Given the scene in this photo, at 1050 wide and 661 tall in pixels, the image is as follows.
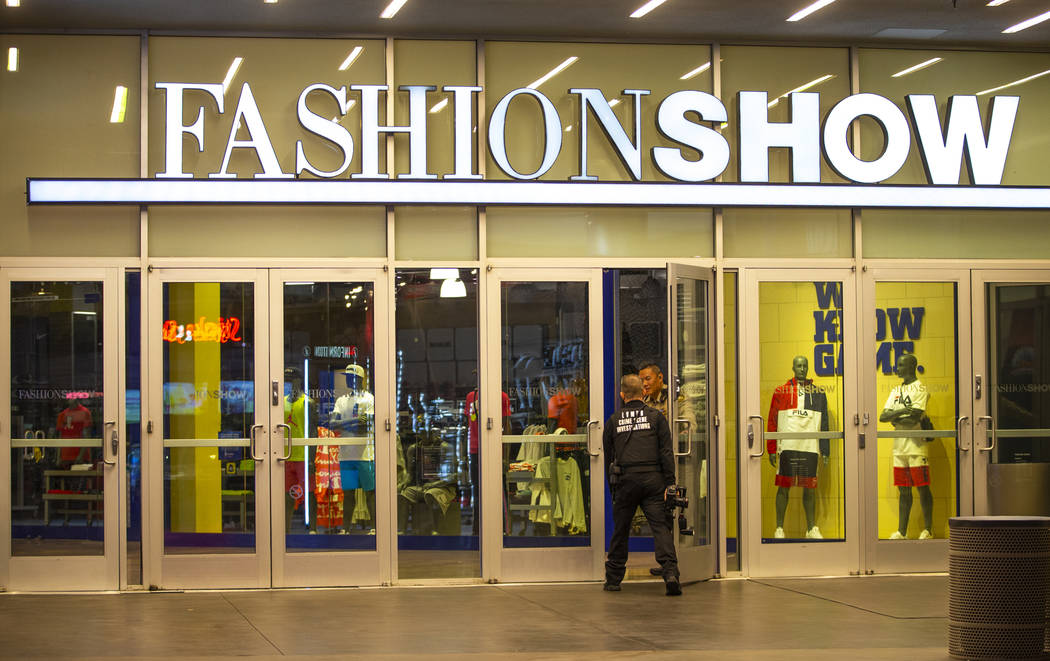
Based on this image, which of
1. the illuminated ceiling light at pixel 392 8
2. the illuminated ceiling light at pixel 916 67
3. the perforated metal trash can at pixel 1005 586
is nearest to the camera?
the perforated metal trash can at pixel 1005 586

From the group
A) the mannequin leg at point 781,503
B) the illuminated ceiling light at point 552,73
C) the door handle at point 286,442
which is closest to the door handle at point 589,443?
the mannequin leg at point 781,503

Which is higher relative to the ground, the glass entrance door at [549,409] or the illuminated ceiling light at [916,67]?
the illuminated ceiling light at [916,67]

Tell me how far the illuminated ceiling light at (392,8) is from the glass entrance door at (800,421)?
139 inches

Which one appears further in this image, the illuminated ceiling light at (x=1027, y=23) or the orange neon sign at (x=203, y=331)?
the illuminated ceiling light at (x=1027, y=23)

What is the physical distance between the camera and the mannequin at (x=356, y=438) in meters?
9.66

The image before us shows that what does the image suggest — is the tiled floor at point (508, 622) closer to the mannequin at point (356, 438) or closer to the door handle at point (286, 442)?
the mannequin at point (356, 438)

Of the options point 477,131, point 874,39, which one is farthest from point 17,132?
point 874,39

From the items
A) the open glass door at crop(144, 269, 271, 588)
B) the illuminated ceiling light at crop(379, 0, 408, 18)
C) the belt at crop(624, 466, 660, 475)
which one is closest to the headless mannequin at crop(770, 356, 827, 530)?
the belt at crop(624, 466, 660, 475)

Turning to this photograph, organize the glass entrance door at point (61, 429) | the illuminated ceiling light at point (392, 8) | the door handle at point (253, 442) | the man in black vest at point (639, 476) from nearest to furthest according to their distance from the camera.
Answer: the man in black vest at point (639, 476)
the illuminated ceiling light at point (392, 8)
the glass entrance door at point (61, 429)
the door handle at point (253, 442)

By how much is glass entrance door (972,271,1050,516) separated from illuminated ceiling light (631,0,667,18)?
11.8 ft

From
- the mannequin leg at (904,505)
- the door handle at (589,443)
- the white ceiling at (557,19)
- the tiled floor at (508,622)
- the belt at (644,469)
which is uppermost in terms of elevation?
the white ceiling at (557,19)

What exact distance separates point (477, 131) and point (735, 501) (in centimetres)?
373

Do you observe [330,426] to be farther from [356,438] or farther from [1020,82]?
[1020,82]

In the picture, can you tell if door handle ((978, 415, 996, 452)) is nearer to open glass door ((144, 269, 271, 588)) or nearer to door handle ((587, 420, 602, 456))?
door handle ((587, 420, 602, 456))
